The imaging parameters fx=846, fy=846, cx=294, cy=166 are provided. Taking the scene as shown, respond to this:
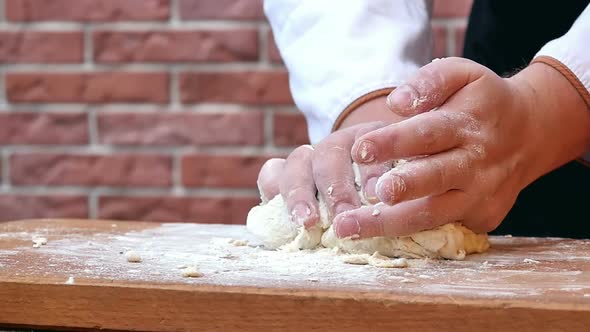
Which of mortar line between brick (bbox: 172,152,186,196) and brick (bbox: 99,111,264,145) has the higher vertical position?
brick (bbox: 99,111,264,145)

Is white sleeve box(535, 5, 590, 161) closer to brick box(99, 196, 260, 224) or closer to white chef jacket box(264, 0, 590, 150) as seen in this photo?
white chef jacket box(264, 0, 590, 150)

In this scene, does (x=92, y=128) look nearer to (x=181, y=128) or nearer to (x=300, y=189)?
(x=181, y=128)

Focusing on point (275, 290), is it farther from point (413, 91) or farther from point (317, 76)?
point (317, 76)

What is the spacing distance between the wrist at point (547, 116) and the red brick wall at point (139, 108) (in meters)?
0.54

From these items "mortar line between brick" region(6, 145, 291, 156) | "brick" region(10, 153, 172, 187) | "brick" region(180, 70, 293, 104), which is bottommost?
"brick" region(10, 153, 172, 187)

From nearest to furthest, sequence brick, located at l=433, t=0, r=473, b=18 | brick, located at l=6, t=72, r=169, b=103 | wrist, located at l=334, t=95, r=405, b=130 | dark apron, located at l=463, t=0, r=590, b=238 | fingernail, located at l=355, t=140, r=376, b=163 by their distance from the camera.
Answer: fingernail, located at l=355, t=140, r=376, b=163
wrist, located at l=334, t=95, r=405, b=130
dark apron, located at l=463, t=0, r=590, b=238
brick, located at l=433, t=0, r=473, b=18
brick, located at l=6, t=72, r=169, b=103

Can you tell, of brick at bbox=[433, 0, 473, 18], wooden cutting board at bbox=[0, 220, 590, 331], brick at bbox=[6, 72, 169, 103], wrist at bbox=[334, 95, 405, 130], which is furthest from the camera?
brick at bbox=[6, 72, 169, 103]

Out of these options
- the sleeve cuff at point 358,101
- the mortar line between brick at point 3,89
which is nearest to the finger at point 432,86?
the sleeve cuff at point 358,101

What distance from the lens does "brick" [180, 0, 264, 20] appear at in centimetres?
152

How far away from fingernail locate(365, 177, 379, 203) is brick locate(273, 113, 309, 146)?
2.08 ft

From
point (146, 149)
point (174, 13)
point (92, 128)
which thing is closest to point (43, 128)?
point (92, 128)

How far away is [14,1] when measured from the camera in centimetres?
160

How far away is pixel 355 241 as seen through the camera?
86 centimetres

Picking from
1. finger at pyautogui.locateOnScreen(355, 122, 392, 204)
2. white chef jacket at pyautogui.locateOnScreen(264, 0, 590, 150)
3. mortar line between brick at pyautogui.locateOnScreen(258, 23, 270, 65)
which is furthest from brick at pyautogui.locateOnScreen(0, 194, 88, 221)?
finger at pyautogui.locateOnScreen(355, 122, 392, 204)
